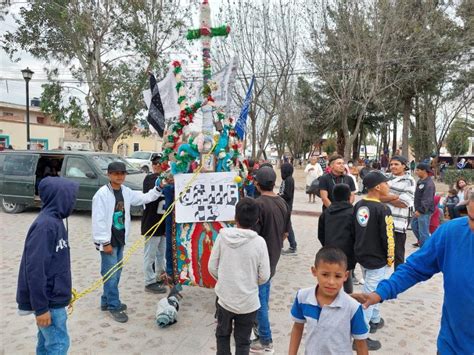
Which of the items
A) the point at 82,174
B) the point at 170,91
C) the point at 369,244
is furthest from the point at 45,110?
the point at 369,244

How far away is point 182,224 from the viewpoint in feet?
13.9

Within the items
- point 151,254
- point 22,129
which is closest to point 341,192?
point 151,254

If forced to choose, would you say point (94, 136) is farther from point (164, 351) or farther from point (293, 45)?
point (164, 351)

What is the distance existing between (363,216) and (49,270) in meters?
2.80

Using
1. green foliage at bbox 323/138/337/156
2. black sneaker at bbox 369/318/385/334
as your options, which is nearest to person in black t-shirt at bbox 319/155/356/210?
black sneaker at bbox 369/318/385/334

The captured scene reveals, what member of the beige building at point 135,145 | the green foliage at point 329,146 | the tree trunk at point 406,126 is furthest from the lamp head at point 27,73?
the green foliage at point 329,146

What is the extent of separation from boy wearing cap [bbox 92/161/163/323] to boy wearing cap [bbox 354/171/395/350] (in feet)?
A: 8.43

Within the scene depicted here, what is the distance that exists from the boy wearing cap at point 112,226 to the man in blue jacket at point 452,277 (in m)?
2.78

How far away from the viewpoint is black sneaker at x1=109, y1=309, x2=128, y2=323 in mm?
3936

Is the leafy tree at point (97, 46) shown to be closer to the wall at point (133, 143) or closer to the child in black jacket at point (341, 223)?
the child in black jacket at point (341, 223)

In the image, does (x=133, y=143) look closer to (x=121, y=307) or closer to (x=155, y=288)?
(x=155, y=288)

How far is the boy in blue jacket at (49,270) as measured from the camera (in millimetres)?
2379

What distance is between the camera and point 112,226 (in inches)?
158

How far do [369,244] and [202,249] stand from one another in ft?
6.03
